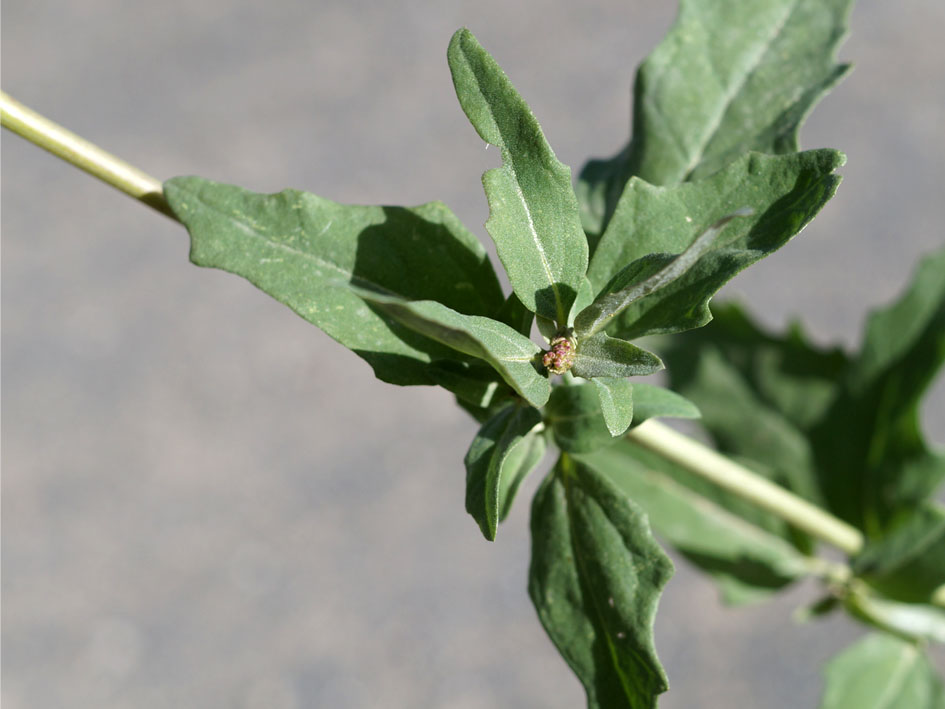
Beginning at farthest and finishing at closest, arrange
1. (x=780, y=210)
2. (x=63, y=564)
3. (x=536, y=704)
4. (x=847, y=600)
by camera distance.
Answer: (x=63, y=564), (x=536, y=704), (x=847, y=600), (x=780, y=210)

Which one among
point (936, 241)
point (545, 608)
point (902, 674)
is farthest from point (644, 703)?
point (936, 241)

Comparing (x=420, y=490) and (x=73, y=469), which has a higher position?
(x=73, y=469)

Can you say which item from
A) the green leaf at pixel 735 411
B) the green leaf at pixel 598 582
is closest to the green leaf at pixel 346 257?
the green leaf at pixel 598 582

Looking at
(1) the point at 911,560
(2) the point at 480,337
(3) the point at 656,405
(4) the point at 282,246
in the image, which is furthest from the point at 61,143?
(1) the point at 911,560

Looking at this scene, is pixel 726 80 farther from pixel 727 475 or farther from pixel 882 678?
pixel 882 678

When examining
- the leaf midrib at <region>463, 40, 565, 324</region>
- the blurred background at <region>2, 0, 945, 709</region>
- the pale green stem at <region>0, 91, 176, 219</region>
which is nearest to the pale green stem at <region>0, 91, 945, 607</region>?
the pale green stem at <region>0, 91, 176, 219</region>

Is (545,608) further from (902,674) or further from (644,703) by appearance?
(902,674)

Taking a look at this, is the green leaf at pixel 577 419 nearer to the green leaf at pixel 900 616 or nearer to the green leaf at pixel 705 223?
the green leaf at pixel 705 223
